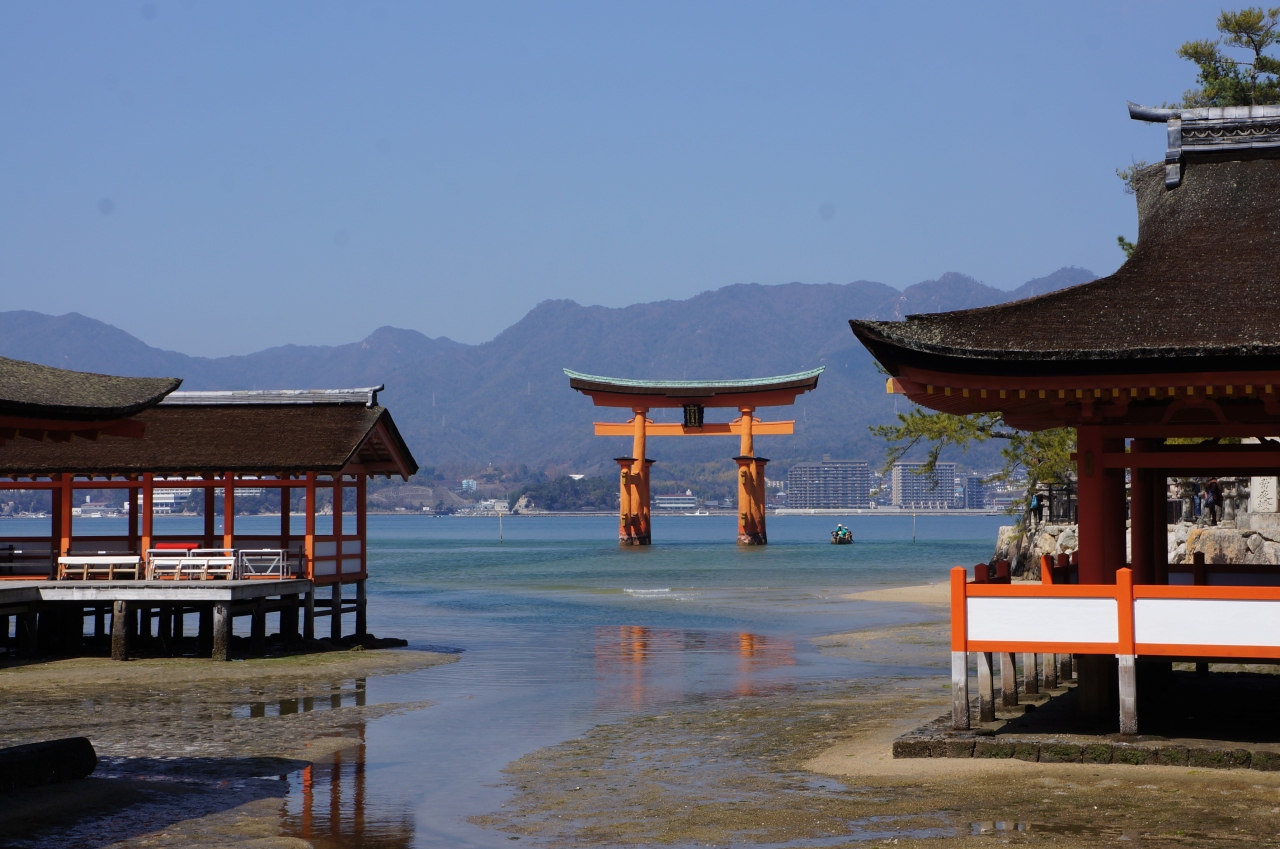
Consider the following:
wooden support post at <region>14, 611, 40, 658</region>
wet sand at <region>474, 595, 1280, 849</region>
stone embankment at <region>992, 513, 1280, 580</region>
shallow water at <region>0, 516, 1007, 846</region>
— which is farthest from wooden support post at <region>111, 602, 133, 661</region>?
stone embankment at <region>992, 513, 1280, 580</region>

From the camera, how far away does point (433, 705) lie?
61.4 feet

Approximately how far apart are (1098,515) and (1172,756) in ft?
8.00

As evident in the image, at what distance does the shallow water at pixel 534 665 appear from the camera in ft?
39.9

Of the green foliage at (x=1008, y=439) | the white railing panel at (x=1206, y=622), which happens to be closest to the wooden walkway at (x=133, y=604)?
the white railing panel at (x=1206, y=622)

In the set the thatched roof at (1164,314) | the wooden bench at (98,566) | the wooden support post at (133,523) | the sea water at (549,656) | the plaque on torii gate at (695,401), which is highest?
the plaque on torii gate at (695,401)

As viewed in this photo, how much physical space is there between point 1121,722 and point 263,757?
848 centimetres

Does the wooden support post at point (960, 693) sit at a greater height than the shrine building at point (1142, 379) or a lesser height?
lesser

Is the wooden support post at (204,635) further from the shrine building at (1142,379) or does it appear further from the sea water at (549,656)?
the shrine building at (1142,379)

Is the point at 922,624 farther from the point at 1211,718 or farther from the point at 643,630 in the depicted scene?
the point at 1211,718

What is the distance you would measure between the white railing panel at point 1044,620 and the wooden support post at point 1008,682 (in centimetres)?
205

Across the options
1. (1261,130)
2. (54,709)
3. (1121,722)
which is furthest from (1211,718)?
(54,709)

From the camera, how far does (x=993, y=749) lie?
1234 centimetres

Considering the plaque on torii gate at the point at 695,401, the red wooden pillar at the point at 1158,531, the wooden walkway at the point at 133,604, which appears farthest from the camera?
the plaque on torii gate at the point at 695,401

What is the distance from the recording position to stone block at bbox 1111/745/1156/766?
38.9 ft
